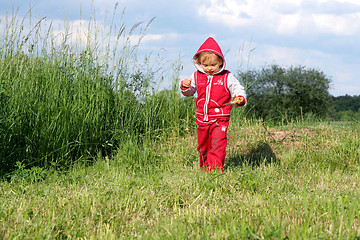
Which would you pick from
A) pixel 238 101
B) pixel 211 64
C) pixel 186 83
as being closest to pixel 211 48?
pixel 211 64

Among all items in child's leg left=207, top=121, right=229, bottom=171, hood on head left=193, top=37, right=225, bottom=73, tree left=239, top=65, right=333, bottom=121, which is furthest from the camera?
tree left=239, top=65, right=333, bottom=121

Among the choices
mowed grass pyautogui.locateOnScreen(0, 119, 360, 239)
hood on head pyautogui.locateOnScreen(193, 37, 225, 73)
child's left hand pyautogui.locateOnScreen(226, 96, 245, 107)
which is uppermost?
hood on head pyautogui.locateOnScreen(193, 37, 225, 73)

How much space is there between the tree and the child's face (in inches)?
686

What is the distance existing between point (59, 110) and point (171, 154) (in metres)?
1.75

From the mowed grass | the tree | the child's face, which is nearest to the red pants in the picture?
the mowed grass

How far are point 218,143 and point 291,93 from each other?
19114 mm

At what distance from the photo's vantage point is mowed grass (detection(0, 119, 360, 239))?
2.79 m

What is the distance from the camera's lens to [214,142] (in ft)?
14.5

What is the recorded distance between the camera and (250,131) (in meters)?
6.72

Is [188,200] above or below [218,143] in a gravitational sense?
below

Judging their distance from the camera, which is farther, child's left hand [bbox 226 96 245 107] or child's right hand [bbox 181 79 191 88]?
child's right hand [bbox 181 79 191 88]

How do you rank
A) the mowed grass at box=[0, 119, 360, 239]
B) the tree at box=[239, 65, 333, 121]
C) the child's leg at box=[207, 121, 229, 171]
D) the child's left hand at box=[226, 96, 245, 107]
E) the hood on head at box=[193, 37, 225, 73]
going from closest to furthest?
1. the mowed grass at box=[0, 119, 360, 239]
2. the child's left hand at box=[226, 96, 245, 107]
3. the child's leg at box=[207, 121, 229, 171]
4. the hood on head at box=[193, 37, 225, 73]
5. the tree at box=[239, 65, 333, 121]

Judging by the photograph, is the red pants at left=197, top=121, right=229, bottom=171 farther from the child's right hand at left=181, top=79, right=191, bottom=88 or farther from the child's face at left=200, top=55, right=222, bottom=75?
the child's face at left=200, top=55, right=222, bottom=75

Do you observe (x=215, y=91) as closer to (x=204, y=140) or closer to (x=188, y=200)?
(x=204, y=140)
